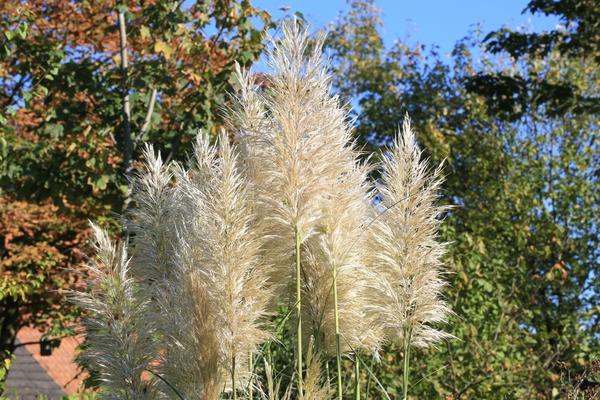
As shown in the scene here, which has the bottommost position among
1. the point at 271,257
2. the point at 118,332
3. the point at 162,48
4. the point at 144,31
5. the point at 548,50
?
the point at 118,332

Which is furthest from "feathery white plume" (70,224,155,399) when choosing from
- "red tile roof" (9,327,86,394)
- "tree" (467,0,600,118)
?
"red tile roof" (9,327,86,394)

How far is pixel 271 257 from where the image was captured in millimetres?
3264

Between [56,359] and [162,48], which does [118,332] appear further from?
[56,359]

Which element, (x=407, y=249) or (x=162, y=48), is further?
(x=162, y=48)

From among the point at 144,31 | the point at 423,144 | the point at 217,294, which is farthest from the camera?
the point at 423,144

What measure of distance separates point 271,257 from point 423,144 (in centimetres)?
1254

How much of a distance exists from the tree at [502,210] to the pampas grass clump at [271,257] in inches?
54.1

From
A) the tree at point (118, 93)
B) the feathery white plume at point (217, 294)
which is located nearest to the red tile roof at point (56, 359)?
the tree at point (118, 93)

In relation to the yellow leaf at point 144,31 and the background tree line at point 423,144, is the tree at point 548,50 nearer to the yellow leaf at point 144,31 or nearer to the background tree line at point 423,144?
the background tree line at point 423,144

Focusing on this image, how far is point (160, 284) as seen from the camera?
11.1ft

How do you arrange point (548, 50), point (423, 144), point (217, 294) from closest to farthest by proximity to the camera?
point (217, 294)
point (548, 50)
point (423, 144)

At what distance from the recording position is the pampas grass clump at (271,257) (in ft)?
9.80

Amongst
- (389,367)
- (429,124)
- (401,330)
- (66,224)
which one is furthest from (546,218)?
(401,330)

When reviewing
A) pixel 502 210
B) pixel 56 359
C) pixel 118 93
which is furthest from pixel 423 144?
pixel 56 359
